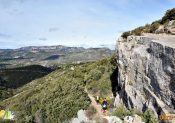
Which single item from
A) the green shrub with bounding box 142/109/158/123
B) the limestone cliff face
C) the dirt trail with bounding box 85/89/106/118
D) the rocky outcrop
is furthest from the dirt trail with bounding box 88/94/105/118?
the green shrub with bounding box 142/109/158/123

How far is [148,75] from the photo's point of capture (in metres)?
31.8

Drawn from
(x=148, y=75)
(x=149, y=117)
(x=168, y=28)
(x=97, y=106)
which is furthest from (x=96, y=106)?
(x=149, y=117)

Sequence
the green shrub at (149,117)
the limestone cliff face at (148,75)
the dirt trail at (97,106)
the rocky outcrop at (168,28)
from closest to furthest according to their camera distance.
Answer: the green shrub at (149,117), the limestone cliff face at (148,75), the rocky outcrop at (168,28), the dirt trail at (97,106)

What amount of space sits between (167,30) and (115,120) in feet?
56.5

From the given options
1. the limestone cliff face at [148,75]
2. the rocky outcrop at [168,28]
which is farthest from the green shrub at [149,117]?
the rocky outcrop at [168,28]

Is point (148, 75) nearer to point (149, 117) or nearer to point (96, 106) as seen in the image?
point (149, 117)

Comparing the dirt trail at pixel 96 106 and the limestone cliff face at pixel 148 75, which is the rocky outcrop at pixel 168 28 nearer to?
the limestone cliff face at pixel 148 75

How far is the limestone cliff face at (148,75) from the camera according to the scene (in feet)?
85.8

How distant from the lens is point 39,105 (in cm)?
7231

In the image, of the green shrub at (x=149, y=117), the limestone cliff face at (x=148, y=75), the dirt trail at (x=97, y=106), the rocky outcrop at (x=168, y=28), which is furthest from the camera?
the dirt trail at (x=97, y=106)

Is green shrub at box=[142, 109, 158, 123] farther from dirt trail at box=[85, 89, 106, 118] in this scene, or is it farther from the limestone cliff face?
dirt trail at box=[85, 89, 106, 118]

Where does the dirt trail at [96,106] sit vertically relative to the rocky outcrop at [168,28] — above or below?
below

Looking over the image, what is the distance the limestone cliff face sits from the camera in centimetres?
2614

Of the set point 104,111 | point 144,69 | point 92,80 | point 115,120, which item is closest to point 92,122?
point 115,120
